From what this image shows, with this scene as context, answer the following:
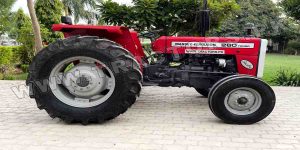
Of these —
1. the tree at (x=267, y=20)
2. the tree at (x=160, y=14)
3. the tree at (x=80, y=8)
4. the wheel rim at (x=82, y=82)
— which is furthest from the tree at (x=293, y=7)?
the tree at (x=80, y=8)

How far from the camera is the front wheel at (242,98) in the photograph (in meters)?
5.11

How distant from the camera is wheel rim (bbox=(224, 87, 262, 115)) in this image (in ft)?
17.0

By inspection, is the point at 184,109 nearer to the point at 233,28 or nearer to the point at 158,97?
the point at 158,97

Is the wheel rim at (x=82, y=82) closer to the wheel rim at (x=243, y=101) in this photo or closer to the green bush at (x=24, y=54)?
the wheel rim at (x=243, y=101)

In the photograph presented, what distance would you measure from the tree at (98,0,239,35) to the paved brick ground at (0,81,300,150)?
339 centimetres

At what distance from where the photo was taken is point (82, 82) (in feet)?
17.1

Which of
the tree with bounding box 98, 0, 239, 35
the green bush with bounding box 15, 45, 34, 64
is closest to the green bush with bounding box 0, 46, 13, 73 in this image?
the green bush with bounding box 15, 45, 34, 64

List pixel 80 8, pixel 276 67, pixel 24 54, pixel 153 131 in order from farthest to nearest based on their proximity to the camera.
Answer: pixel 80 8
pixel 276 67
pixel 24 54
pixel 153 131

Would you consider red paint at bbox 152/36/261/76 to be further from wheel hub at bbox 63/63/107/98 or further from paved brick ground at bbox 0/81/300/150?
wheel hub at bbox 63/63/107/98

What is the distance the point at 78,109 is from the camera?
5117mm

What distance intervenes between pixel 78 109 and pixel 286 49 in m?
36.3

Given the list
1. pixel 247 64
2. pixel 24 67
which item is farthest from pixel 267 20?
pixel 247 64

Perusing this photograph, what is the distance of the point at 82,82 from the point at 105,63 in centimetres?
48

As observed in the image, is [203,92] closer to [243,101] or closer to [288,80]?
[243,101]
